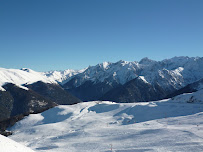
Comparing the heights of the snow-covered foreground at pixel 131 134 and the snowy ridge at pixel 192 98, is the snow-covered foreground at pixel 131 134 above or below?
below

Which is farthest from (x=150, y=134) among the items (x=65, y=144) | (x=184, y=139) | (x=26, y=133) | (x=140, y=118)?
(x=26, y=133)

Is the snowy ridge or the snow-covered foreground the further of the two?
the snowy ridge

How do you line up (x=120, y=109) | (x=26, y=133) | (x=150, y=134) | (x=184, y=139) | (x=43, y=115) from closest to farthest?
(x=184, y=139) → (x=150, y=134) → (x=26, y=133) → (x=120, y=109) → (x=43, y=115)

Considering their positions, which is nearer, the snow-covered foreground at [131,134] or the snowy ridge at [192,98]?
the snow-covered foreground at [131,134]

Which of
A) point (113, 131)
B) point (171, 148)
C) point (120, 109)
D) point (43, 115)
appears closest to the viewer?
point (171, 148)

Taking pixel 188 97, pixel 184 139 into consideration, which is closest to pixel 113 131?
pixel 184 139

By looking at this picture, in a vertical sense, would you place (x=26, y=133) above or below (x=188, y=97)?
below

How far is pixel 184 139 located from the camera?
19.5 meters

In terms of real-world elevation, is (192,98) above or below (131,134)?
above

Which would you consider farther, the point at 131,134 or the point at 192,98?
the point at 192,98

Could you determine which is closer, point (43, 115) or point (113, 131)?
point (113, 131)

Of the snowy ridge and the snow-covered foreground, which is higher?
the snowy ridge

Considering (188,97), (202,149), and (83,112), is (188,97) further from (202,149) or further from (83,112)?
(202,149)

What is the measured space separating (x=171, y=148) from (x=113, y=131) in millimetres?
11704
